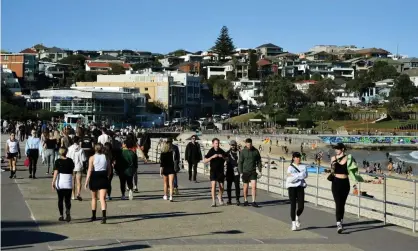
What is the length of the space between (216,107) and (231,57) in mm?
45660

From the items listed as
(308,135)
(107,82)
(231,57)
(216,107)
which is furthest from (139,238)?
(231,57)

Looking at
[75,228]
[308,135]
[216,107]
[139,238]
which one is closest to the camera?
[139,238]

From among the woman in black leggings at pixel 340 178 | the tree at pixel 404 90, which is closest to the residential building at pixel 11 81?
the tree at pixel 404 90

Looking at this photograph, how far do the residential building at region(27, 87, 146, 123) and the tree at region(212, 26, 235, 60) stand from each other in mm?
73600

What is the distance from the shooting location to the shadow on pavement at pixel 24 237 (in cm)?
959

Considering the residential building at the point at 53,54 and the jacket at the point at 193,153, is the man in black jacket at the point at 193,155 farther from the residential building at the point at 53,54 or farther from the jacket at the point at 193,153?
the residential building at the point at 53,54

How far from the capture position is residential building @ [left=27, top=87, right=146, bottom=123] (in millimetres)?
85750

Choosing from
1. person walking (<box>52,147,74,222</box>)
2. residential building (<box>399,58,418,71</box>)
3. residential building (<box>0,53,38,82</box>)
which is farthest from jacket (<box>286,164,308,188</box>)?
residential building (<box>399,58,418,71</box>)

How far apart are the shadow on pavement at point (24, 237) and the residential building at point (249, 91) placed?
11589 cm

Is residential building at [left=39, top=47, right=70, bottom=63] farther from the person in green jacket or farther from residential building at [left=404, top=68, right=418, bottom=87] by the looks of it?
the person in green jacket

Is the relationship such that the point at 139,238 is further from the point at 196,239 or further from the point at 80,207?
the point at 80,207

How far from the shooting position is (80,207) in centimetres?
1359

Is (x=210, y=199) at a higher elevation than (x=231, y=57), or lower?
lower

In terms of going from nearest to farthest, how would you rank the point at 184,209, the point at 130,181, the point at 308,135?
the point at 184,209 → the point at 130,181 → the point at 308,135
